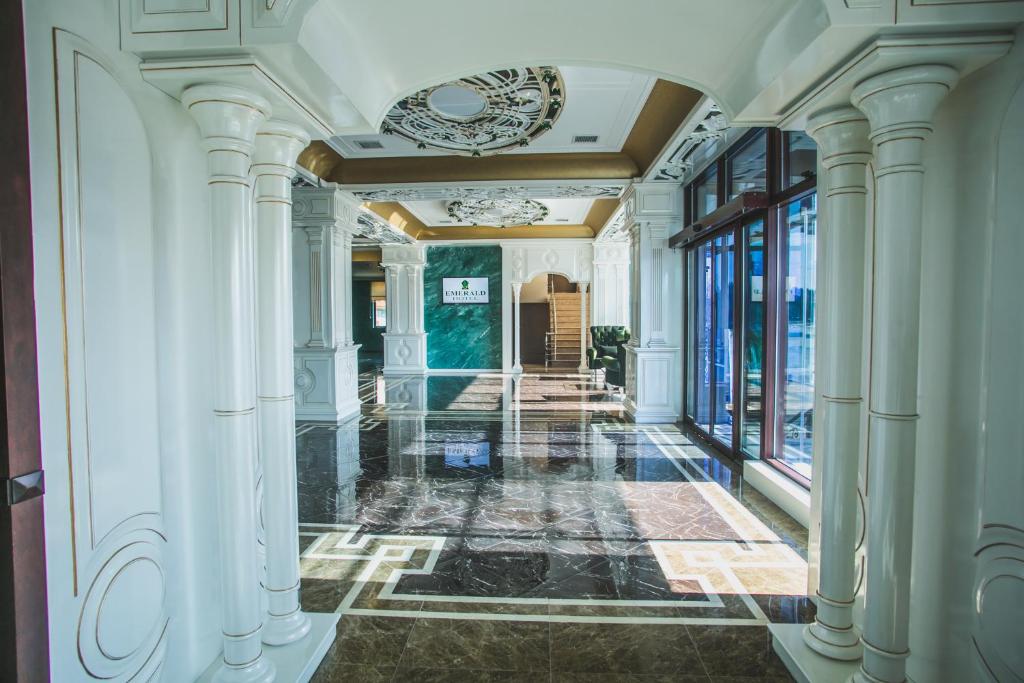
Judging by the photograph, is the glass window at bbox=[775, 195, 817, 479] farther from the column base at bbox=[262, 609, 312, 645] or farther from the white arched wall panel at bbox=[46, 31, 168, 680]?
the white arched wall panel at bbox=[46, 31, 168, 680]

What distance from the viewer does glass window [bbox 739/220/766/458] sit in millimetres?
4609

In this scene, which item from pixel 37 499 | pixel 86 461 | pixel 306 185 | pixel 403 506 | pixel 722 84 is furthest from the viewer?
pixel 306 185

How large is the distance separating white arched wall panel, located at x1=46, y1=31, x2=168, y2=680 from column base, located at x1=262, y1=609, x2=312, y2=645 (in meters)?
0.39

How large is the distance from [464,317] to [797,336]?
963 centimetres

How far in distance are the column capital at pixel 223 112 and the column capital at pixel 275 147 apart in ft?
0.69

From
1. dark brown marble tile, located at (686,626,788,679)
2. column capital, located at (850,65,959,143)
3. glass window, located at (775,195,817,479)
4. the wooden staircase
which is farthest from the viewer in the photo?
the wooden staircase

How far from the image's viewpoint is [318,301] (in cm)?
712

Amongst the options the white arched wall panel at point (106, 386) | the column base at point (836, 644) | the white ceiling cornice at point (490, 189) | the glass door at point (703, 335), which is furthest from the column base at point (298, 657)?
the white ceiling cornice at point (490, 189)

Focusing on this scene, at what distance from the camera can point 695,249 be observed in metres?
6.48

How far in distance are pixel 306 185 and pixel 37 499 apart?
623 centimetres

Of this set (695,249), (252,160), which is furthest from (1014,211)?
(695,249)

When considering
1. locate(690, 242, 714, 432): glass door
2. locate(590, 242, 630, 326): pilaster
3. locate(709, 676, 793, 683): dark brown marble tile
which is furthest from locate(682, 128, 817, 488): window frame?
locate(590, 242, 630, 326): pilaster

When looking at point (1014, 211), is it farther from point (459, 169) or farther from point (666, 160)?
point (459, 169)

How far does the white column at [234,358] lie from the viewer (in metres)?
1.74
